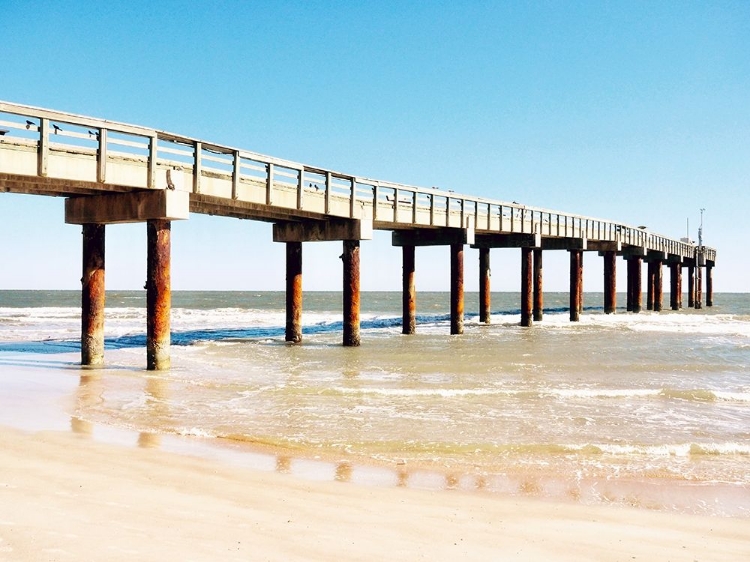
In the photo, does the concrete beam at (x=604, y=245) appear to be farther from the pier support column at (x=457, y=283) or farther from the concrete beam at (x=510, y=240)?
the pier support column at (x=457, y=283)

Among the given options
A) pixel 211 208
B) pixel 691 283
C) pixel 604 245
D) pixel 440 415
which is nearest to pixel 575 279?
pixel 604 245

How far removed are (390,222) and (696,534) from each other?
19853 millimetres

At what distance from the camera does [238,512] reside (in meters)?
5.58

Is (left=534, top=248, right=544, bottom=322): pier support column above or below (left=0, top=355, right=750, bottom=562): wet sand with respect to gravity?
above

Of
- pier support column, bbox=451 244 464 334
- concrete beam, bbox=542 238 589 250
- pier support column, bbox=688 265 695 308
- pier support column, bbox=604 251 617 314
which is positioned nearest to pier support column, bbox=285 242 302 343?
pier support column, bbox=451 244 464 334

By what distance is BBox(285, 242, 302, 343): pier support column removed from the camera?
2448 cm

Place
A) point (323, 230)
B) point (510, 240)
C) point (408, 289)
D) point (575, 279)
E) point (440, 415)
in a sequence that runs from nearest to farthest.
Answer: point (440, 415) < point (323, 230) < point (408, 289) < point (510, 240) < point (575, 279)

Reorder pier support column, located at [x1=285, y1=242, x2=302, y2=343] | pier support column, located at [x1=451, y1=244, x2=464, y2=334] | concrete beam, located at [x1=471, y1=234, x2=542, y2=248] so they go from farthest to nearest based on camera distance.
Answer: concrete beam, located at [x1=471, y1=234, x2=542, y2=248], pier support column, located at [x1=451, y1=244, x2=464, y2=334], pier support column, located at [x1=285, y1=242, x2=302, y2=343]

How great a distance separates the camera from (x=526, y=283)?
116ft

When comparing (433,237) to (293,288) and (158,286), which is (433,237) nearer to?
(293,288)

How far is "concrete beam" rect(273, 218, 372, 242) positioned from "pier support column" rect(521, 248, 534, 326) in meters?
14.1

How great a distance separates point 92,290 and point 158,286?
7.49 ft

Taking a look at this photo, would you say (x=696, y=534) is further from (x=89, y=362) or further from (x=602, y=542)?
(x=89, y=362)

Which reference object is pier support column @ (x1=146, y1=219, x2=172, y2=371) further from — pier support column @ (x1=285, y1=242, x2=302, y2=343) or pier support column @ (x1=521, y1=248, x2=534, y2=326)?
pier support column @ (x1=521, y1=248, x2=534, y2=326)
